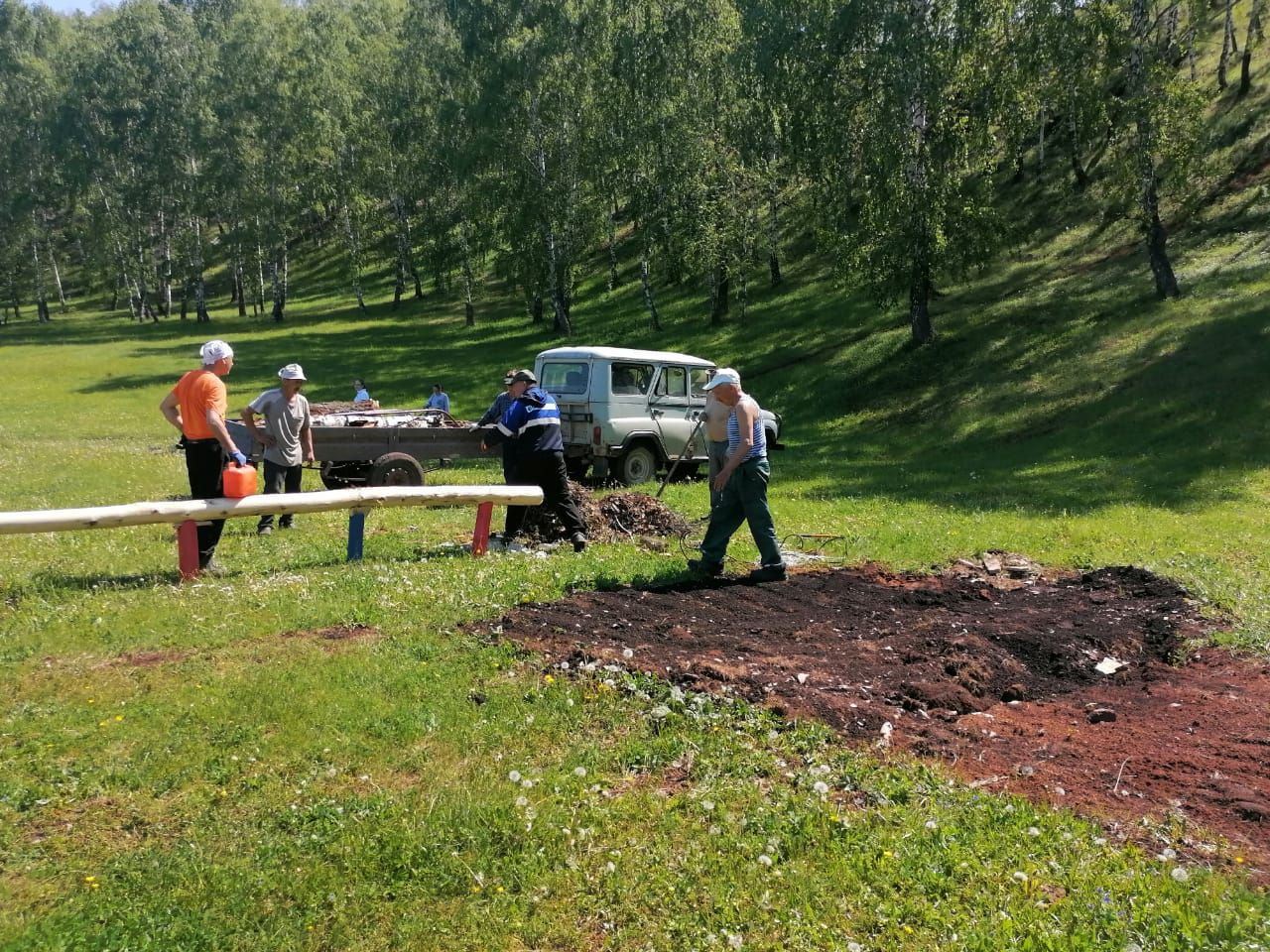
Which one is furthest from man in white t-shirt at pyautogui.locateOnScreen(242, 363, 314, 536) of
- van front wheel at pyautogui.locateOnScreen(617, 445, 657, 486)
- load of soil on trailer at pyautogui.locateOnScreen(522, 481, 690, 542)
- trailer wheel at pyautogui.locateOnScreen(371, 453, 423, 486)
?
van front wheel at pyautogui.locateOnScreen(617, 445, 657, 486)

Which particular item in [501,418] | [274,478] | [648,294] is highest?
[648,294]

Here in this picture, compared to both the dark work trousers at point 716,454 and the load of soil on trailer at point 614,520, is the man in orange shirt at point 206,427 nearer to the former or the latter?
the load of soil on trailer at point 614,520

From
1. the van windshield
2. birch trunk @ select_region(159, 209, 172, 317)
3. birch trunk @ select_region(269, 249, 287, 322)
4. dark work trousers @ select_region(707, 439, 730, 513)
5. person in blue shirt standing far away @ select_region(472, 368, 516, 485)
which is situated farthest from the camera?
birch trunk @ select_region(159, 209, 172, 317)

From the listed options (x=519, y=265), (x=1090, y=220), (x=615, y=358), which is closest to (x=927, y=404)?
(x=615, y=358)

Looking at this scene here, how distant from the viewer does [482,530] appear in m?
9.89

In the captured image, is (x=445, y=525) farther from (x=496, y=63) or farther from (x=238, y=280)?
(x=238, y=280)

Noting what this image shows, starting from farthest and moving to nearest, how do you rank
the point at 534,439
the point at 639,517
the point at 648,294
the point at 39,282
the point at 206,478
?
the point at 39,282 → the point at 648,294 → the point at 639,517 → the point at 534,439 → the point at 206,478

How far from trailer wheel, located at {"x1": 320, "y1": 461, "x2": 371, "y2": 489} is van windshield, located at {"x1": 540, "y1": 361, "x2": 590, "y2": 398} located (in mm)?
3461

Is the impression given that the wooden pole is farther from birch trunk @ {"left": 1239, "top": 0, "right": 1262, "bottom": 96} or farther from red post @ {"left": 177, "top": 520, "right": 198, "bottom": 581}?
birch trunk @ {"left": 1239, "top": 0, "right": 1262, "bottom": 96}

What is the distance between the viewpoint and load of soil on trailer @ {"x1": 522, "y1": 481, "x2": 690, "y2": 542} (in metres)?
11.1

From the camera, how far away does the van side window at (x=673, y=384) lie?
1700cm

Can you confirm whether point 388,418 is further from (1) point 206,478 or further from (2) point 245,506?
(2) point 245,506

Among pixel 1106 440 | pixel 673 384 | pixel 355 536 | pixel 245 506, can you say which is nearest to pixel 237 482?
pixel 245 506

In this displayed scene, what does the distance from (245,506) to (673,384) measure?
9837 mm
